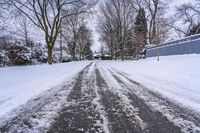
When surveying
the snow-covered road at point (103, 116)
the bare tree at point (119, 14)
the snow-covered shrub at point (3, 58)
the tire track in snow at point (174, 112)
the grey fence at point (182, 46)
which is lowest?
the tire track in snow at point (174, 112)

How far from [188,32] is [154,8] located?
14.0m

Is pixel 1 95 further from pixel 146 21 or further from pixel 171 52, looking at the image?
pixel 146 21

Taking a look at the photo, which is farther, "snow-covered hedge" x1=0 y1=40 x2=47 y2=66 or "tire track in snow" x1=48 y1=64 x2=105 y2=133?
"snow-covered hedge" x1=0 y1=40 x2=47 y2=66

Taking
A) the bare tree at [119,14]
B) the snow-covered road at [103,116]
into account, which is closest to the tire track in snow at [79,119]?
the snow-covered road at [103,116]

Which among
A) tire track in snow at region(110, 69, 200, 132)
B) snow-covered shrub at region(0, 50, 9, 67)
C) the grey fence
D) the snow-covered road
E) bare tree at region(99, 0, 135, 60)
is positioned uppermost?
bare tree at region(99, 0, 135, 60)

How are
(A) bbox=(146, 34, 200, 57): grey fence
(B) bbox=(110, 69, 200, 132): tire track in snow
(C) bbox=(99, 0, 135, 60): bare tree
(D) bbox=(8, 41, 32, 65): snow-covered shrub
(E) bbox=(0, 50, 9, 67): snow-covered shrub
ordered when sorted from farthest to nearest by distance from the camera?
(C) bbox=(99, 0, 135, 60): bare tree
(E) bbox=(0, 50, 9, 67): snow-covered shrub
(D) bbox=(8, 41, 32, 65): snow-covered shrub
(A) bbox=(146, 34, 200, 57): grey fence
(B) bbox=(110, 69, 200, 132): tire track in snow

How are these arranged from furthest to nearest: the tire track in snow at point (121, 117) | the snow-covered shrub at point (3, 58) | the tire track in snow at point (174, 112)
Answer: the snow-covered shrub at point (3, 58) < the tire track in snow at point (174, 112) < the tire track in snow at point (121, 117)

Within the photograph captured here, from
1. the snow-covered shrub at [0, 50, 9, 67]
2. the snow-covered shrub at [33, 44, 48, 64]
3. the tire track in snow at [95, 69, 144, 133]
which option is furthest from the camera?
the snow-covered shrub at [33, 44, 48, 64]

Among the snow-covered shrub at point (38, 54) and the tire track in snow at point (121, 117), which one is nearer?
the tire track in snow at point (121, 117)

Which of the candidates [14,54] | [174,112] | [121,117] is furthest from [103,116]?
[14,54]

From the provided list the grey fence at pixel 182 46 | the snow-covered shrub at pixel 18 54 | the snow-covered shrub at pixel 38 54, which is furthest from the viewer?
the snow-covered shrub at pixel 38 54

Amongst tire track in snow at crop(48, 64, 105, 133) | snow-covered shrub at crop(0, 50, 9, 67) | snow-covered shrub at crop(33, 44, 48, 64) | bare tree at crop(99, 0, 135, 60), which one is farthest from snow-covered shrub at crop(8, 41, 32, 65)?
bare tree at crop(99, 0, 135, 60)

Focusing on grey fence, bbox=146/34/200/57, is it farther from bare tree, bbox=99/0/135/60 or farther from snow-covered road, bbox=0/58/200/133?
snow-covered road, bbox=0/58/200/133

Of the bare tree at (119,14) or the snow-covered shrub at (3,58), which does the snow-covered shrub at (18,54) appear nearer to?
the snow-covered shrub at (3,58)
